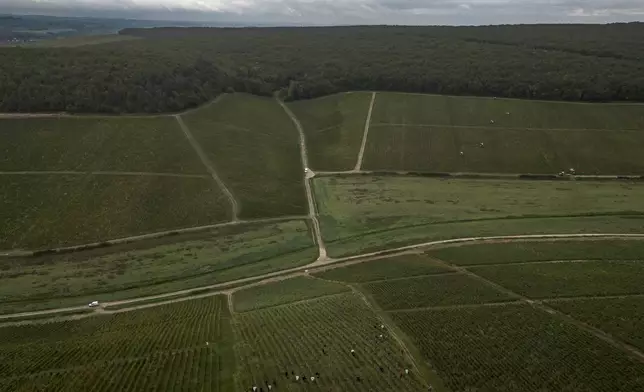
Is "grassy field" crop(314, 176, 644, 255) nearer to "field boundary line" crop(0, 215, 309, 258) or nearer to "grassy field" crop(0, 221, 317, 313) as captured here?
"field boundary line" crop(0, 215, 309, 258)

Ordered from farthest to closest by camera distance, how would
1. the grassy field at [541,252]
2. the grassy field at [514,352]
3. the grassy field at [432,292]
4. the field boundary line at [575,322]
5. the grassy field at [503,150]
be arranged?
the grassy field at [503,150] < the grassy field at [541,252] < the grassy field at [432,292] < the field boundary line at [575,322] < the grassy field at [514,352]

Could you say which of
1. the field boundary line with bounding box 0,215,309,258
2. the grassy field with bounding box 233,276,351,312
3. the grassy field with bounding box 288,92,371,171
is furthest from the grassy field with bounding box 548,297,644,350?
the grassy field with bounding box 288,92,371,171

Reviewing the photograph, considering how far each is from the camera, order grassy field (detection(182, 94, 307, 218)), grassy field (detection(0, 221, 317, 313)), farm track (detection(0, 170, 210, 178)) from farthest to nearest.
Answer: grassy field (detection(182, 94, 307, 218)), farm track (detection(0, 170, 210, 178)), grassy field (detection(0, 221, 317, 313))

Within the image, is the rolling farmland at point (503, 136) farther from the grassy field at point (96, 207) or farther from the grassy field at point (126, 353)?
the grassy field at point (126, 353)

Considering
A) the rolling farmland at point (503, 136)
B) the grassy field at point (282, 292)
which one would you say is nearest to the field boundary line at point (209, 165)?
the grassy field at point (282, 292)

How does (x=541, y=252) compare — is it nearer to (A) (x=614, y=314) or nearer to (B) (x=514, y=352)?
(A) (x=614, y=314)

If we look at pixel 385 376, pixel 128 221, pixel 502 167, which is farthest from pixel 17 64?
pixel 385 376
